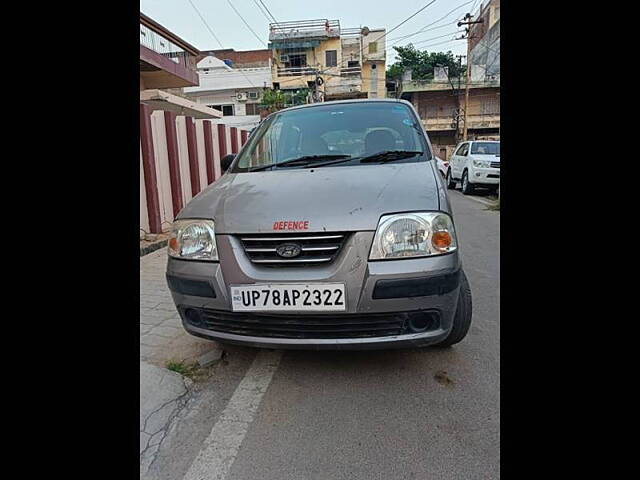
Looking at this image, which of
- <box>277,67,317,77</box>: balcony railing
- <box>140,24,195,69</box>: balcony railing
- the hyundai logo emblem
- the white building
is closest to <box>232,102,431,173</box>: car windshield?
the hyundai logo emblem

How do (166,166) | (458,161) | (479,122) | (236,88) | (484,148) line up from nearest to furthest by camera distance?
(166,166)
(484,148)
(458,161)
(236,88)
(479,122)

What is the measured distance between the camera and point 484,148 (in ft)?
39.1

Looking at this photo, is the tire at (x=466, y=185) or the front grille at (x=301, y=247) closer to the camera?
the front grille at (x=301, y=247)

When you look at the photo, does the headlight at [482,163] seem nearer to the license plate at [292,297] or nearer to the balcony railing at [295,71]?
the license plate at [292,297]

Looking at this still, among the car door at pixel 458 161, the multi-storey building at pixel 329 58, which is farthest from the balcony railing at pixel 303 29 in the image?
the car door at pixel 458 161

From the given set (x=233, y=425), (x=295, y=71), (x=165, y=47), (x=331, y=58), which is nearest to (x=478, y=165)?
(x=165, y=47)

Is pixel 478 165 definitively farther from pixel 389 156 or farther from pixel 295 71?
pixel 295 71

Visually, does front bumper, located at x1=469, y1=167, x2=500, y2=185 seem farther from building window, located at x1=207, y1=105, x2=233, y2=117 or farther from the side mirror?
building window, located at x1=207, y1=105, x2=233, y2=117

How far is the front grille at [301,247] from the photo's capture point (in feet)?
5.97

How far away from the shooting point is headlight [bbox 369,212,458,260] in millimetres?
1808

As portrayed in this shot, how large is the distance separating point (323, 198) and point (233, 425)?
3.82ft
